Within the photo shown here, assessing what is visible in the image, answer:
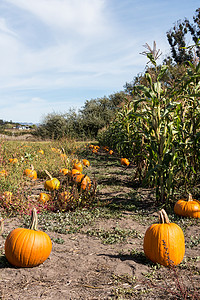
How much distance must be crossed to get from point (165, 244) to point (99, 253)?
28.9 inches

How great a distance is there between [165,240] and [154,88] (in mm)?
2413

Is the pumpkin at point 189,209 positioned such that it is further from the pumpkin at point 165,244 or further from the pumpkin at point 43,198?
the pumpkin at point 43,198

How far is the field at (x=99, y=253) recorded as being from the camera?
204cm

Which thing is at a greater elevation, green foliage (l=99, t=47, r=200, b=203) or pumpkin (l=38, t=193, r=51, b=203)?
green foliage (l=99, t=47, r=200, b=203)

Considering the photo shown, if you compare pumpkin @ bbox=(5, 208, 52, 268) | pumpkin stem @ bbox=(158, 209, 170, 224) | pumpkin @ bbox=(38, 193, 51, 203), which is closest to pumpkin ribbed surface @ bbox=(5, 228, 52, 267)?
pumpkin @ bbox=(5, 208, 52, 268)

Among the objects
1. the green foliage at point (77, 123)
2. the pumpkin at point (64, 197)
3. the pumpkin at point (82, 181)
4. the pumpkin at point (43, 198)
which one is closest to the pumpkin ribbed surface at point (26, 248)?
the pumpkin at point (64, 197)

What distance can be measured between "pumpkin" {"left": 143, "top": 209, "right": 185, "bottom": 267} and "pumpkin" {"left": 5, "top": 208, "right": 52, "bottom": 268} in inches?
39.3

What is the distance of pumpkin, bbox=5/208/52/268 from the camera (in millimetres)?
2416

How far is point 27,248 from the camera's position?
2.42 metres

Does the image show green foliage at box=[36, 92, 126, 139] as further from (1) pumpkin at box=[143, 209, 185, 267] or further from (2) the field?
(1) pumpkin at box=[143, 209, 185, 267]

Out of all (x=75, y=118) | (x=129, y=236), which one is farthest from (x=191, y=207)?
(x=75, y=118)

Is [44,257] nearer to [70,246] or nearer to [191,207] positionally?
[70,246]

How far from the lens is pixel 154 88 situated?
160 inches

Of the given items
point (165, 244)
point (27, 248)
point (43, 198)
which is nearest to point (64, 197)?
point (43, 198)
